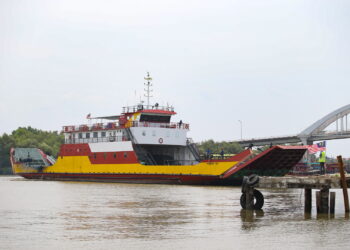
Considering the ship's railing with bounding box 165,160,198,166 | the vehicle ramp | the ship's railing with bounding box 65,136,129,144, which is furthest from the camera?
the ship's railing with bounding box 65,136,129,144

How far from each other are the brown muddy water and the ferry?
36.8ft

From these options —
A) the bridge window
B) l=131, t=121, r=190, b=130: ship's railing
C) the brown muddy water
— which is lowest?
the brown muddy water

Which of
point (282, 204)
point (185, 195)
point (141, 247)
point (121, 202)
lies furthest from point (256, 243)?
point (185, 195)

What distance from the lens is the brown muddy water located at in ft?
45.1

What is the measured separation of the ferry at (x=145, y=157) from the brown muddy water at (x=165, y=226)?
11.2 metres

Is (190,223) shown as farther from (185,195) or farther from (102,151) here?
(102,151)

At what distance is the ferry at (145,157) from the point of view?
3575 centimetres

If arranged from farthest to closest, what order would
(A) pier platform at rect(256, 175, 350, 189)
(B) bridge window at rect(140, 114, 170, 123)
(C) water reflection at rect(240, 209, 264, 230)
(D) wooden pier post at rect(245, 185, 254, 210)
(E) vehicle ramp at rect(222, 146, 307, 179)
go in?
(B) bridge window at rect(140, 114, 170, 123)
(E) vehicle ramp at rect(222, 146, 307, 179)
(D) wooden pier post at rect(245, 185, 254, 210)
(A) pier platform at rect(256, 175, 350, 189)
(C) water reflection at rect(240, 209, 264, 230)

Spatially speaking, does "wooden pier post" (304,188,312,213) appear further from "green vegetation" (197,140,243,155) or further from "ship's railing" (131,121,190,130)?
"green vegetation" (197,140,243,155)

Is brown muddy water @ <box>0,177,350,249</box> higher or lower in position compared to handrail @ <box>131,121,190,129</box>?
lower

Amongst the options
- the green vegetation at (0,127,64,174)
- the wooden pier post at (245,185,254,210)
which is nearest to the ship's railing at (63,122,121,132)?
the wooden pier post at (245,185,254,210)

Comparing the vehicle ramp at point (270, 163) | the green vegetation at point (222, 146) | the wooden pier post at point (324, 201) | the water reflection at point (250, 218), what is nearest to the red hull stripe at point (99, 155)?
the vehicle ramp at point (270, 163)

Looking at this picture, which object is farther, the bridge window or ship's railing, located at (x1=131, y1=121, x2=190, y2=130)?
the bridge window


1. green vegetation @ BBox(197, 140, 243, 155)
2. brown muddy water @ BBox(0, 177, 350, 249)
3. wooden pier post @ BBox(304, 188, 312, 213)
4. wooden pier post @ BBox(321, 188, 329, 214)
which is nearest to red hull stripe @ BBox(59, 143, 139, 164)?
brown muddy water @ BBox(0, 177, 350, 249)
